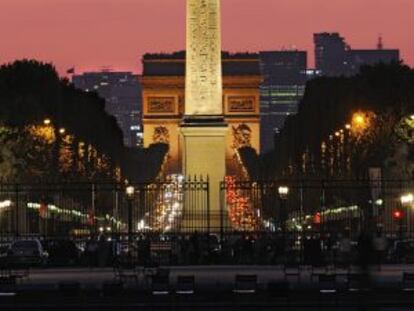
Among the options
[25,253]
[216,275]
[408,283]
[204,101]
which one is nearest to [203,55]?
[204,101]

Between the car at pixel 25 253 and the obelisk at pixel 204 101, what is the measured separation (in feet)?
24.9

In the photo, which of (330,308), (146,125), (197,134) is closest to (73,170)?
(197,134)

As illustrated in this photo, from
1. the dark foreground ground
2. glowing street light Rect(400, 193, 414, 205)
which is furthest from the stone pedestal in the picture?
the dark foreground ground

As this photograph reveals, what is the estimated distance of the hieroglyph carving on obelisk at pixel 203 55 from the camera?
217 ft

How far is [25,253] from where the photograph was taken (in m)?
56.5

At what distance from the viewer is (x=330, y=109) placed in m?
108

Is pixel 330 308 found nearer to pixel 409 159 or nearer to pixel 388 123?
pixel 409 159

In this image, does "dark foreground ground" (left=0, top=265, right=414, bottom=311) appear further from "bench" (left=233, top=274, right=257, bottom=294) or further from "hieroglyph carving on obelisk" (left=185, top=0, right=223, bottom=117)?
"hieroglyph carving on obelisk" (left=185, top=0, right=223, bottom=117)

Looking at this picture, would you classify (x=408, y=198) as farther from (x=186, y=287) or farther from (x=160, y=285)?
(x=186, y=287)

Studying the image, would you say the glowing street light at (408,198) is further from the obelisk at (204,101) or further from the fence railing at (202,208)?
the obelisk at (204,101)

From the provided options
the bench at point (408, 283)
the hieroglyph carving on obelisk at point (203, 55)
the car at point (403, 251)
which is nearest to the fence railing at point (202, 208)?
the car at point (403, 251)

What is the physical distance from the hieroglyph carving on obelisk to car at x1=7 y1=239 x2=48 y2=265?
12062 millimetres

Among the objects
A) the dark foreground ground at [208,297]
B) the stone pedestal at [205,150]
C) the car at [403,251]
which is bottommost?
the dark foreground ground at [208,297]

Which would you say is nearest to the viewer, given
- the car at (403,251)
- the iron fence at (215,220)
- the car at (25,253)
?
the iron fence at (215,220)
